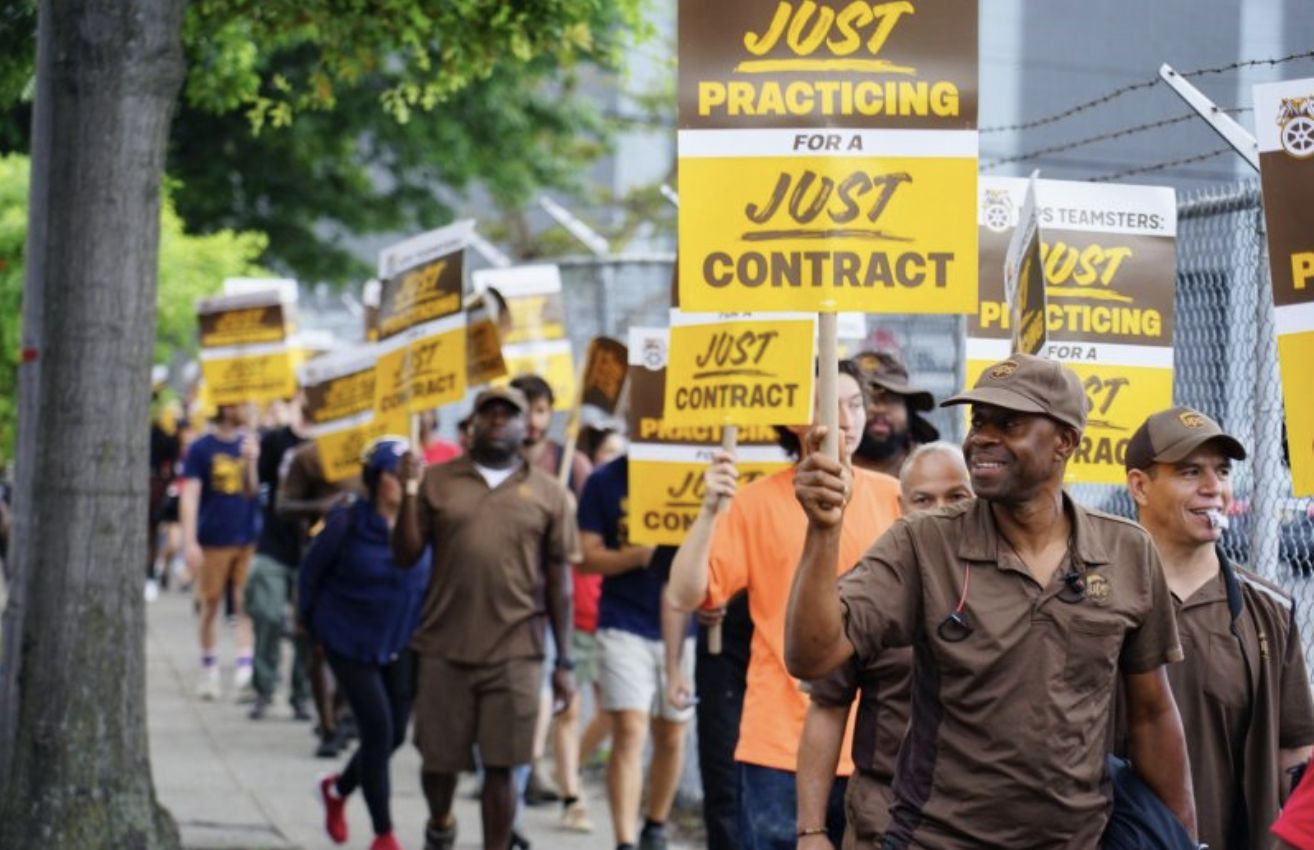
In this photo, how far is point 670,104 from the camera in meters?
29.9

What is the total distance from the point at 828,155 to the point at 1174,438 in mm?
1102

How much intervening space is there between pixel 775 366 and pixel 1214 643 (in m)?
2.70

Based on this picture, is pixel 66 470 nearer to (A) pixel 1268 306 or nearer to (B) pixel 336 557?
(B) pixel 336 557

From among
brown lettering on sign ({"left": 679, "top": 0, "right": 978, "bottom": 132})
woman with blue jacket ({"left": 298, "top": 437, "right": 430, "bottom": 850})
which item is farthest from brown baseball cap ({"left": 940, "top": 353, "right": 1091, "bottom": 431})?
woman with blue jacket ({"left": 298, "top": 437, "right": 430, "bottom": 850})

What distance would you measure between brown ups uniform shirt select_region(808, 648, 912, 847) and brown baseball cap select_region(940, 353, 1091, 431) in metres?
0.82

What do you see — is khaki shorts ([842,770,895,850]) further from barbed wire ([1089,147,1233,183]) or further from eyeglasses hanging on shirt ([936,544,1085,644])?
barbed wire ([1089,147,1233,183])

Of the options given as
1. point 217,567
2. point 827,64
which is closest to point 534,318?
point 217,567

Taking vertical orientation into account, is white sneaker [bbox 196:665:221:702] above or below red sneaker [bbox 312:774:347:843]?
above

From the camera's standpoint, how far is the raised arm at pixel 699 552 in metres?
7.16

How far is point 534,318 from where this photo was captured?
13.5m

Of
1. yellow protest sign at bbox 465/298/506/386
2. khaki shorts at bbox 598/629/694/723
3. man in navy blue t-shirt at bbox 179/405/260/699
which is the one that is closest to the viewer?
khaki shorts at bbox 598/629/694/723

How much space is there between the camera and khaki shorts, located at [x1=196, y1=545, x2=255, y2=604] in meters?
16.2

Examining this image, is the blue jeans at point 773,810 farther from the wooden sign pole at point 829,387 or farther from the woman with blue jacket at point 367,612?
the woman with blue jacket at point 367,612

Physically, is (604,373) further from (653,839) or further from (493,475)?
(653,839)
